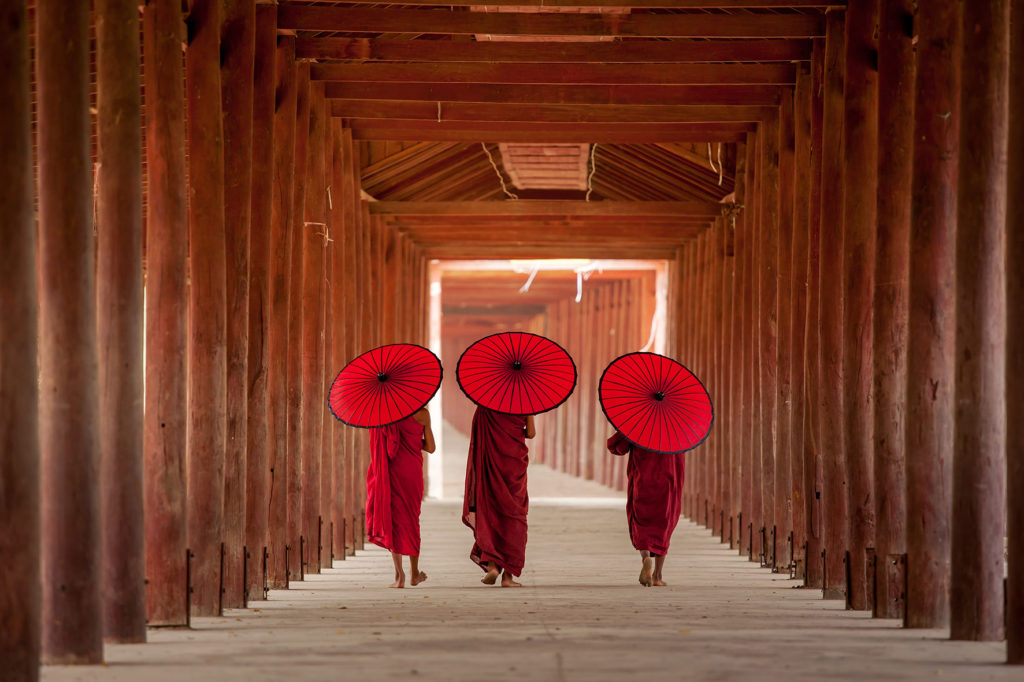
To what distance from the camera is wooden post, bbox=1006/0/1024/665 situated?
5.87m

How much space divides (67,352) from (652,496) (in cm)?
516

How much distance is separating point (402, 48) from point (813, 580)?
16.8ft

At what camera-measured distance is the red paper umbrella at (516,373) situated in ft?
31.2

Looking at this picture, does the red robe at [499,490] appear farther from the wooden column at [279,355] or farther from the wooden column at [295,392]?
the wooden column at [295,392]

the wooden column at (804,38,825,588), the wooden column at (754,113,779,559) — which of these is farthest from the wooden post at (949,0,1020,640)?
the wooden column at (754,113,779,559)

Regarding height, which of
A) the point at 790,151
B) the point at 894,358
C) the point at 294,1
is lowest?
the point at 894,358

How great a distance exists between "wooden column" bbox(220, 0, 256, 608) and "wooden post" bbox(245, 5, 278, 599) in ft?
1.06

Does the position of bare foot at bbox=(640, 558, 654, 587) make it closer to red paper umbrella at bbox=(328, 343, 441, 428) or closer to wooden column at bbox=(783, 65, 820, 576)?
wooden column at bbox=(783, 65, 820, 576)

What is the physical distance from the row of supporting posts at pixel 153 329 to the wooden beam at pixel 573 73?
488 mm

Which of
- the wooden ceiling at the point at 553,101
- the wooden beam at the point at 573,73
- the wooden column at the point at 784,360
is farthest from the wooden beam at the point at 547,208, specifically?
the wooden column at the point at 784,360

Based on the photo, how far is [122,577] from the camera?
658 centimetres

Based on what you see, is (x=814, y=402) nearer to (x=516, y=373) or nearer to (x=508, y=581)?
(x=516, y=373)

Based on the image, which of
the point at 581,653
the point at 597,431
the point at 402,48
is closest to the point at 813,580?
the point at 581,653

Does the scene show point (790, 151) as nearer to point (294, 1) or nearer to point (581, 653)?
point (294, 1)
